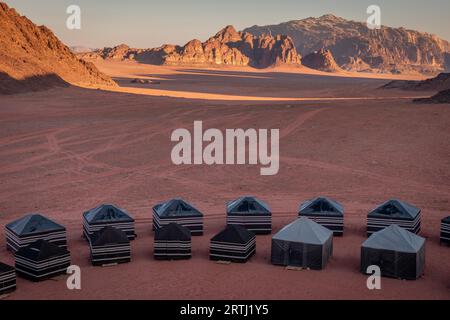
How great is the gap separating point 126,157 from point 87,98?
99.2ft

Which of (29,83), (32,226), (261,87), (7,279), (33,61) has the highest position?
(33,61)

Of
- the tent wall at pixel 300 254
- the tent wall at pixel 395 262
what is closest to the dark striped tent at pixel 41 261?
the tent wall at pixel 300 254

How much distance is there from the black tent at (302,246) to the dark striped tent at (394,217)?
303 centimetres

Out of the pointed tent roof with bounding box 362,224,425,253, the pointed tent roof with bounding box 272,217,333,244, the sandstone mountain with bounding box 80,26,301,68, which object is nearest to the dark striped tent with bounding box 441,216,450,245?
the pointed tent roof with bounding box 362,224,425,253

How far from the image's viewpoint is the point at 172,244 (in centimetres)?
1627

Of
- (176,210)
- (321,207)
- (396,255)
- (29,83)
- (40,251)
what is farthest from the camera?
(29,83)

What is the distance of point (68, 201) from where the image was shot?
2370 cm

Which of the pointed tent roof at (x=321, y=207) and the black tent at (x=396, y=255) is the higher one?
the pointed tent roof at (x=321, y=207)

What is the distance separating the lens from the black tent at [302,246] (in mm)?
15578

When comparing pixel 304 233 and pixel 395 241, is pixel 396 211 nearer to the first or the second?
pixel 395 241

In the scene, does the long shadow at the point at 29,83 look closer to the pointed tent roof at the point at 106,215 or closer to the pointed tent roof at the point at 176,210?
the pointed tent roof at the point at 106,215

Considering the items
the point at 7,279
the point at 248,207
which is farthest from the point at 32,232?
the point at 248,207

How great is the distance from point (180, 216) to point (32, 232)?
4694 millimetres
